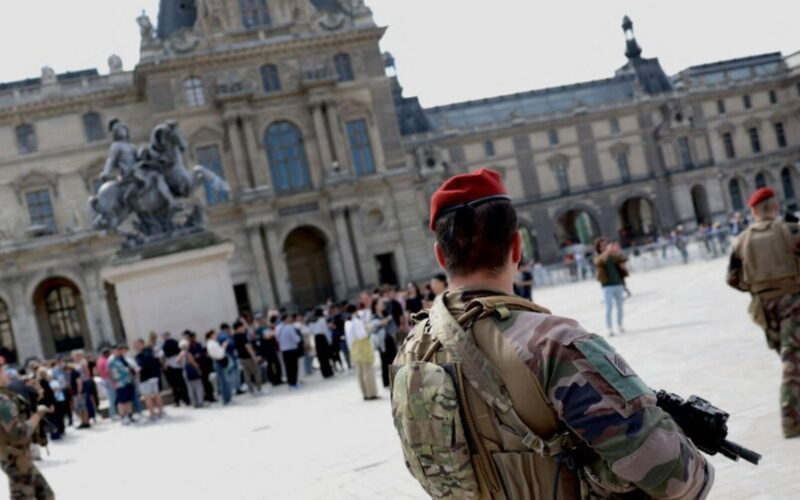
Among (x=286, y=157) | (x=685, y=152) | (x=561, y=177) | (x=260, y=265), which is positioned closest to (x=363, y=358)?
(x=260, y=265)

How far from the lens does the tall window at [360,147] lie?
42688 mm

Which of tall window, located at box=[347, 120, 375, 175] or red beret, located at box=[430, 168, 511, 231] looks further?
tall window, located at box=[347, 120, 375, 175]

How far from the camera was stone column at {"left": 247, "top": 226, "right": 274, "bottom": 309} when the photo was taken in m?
41.0

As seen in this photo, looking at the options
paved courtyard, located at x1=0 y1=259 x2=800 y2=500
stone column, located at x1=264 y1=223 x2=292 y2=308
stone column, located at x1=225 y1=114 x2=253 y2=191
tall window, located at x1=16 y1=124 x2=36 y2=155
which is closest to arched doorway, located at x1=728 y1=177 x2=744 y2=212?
stone column, located at x1=264 y1=223 x2=292 y2=308

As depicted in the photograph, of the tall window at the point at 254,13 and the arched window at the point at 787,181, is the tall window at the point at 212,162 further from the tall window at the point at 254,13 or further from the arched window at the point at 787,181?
the arched window at the point at 787,181

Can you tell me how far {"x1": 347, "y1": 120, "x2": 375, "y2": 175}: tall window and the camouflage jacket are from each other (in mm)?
36456

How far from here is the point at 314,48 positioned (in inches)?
1662

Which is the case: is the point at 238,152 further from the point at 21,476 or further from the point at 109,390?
the point at 21,476

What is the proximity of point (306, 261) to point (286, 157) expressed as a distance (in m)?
6.37

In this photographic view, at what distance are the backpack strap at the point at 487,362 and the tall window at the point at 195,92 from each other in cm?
4108

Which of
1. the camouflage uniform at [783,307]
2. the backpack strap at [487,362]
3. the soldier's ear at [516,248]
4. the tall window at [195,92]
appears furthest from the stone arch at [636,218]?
the backpack strap at [487,362]

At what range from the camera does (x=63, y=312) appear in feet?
148

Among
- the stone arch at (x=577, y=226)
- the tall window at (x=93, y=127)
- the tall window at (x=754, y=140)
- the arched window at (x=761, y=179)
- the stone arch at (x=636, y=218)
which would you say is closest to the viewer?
the tall window at (x=93, y=127)

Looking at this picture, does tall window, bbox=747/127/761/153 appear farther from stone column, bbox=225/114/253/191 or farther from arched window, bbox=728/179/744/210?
stone column, bbox=225/114/253/191
